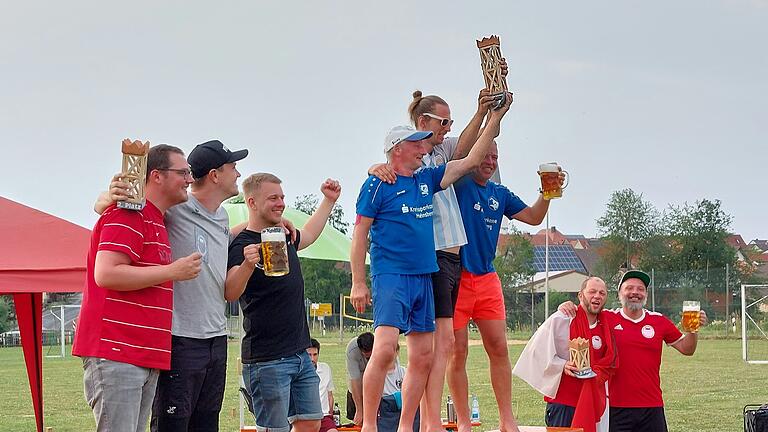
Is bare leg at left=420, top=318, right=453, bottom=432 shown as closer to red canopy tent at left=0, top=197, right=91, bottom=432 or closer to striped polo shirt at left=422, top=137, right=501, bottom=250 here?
striped polo shirt at left=422, top=137, right=501, bottom=250

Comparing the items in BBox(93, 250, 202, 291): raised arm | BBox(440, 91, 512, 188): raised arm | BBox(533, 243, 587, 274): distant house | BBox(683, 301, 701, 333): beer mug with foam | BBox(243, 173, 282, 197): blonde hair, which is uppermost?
BBox(533, 243, 587, 274): distant house

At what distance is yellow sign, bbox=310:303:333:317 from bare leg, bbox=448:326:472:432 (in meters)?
41.0

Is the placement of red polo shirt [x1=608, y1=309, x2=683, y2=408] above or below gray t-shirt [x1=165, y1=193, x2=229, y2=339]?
below

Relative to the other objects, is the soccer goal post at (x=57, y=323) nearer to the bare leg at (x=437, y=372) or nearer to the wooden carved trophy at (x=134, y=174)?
the bare leg at (x=437, y=372)

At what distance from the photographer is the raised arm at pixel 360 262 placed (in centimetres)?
646

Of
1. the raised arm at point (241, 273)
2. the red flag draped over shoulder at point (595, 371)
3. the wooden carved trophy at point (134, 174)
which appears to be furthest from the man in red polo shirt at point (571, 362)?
the wooden carved trophy at point (134, 174)

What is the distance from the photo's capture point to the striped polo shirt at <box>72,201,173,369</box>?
4824mm

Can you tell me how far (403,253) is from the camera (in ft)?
21.0

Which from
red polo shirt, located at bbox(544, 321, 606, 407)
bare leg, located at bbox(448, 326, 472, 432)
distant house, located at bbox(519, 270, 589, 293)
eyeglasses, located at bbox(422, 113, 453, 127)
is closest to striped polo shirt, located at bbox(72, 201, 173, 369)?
eyeglasses, located at bbox(422, 113, 453, 127)

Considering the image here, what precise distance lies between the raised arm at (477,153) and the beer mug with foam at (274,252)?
1.51 m

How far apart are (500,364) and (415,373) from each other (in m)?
0.85

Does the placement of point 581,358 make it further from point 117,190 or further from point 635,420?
point 117,190

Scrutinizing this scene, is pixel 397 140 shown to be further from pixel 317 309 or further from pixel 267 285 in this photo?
pixel 317 309

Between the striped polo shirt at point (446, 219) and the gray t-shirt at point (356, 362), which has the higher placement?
the striped polo shirt at point (446, 219)
